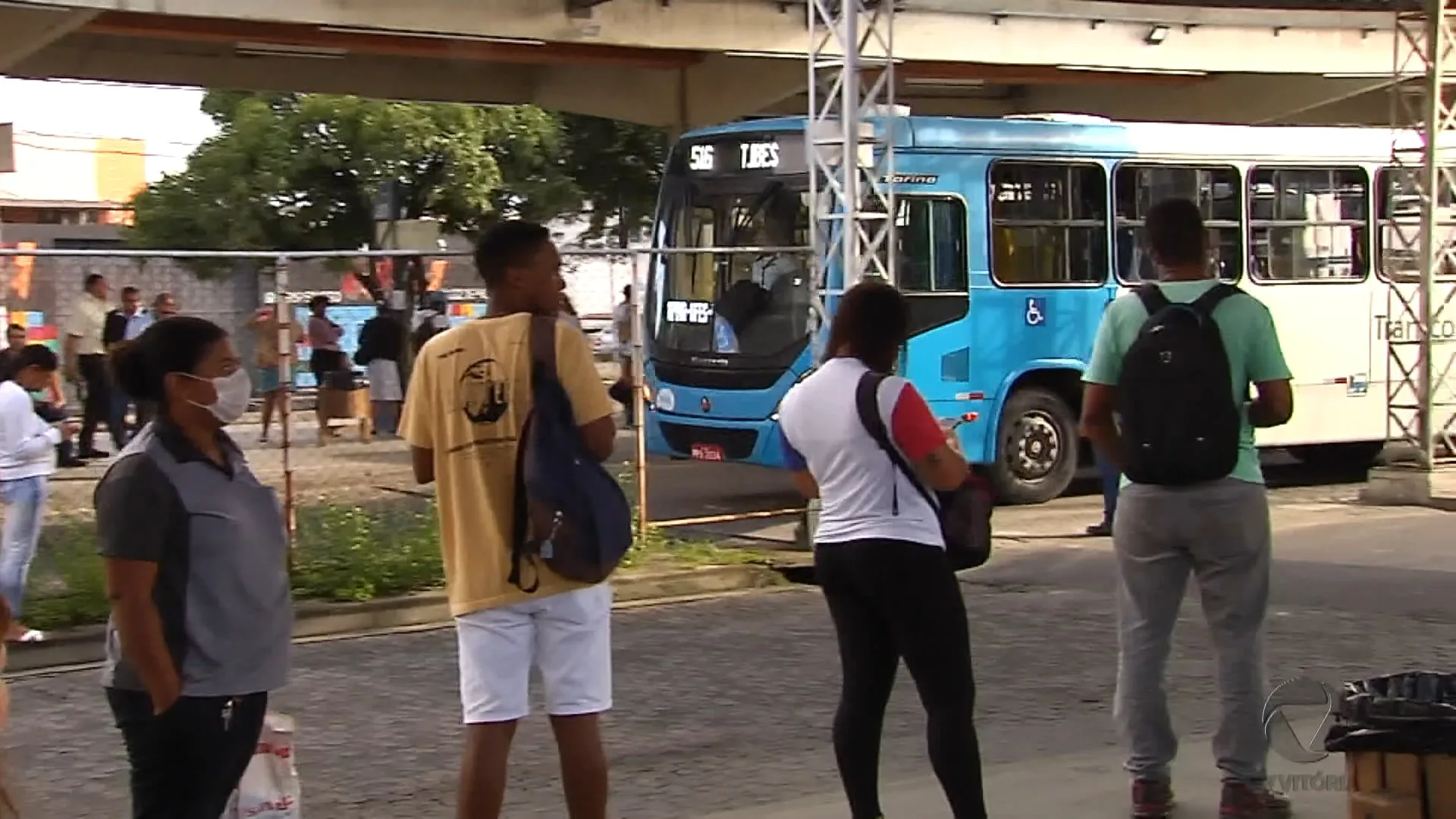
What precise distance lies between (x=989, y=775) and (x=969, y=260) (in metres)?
9.28

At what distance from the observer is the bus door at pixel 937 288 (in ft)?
50.2

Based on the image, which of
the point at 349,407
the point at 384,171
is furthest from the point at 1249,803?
the point at 384,171

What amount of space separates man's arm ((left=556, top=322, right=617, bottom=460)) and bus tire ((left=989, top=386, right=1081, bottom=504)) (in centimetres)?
1100

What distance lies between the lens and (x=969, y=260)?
15.6 m

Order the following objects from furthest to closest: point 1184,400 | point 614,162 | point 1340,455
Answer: point 614,162
point 1340,455
point 1184,400

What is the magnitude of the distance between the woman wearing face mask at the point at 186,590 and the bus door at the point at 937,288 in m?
11.2

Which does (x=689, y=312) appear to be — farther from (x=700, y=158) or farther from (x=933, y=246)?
(x=933, y=246)

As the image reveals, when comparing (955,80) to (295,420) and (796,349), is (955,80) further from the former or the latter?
(295,420)

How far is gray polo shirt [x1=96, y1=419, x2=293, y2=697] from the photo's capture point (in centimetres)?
414

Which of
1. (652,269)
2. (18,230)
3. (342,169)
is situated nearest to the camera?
(652,269)

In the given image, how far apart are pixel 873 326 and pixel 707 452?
1011cm

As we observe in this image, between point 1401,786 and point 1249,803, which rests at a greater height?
point 1401,786

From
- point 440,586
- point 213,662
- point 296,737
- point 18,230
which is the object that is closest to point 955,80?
point 440,586

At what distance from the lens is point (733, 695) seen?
859 cm
